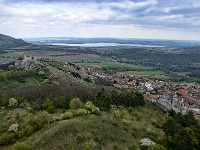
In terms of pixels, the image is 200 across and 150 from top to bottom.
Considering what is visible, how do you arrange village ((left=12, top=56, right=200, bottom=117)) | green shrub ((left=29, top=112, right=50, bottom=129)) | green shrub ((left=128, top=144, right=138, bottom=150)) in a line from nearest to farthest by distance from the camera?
green shrub ((left=128, top=144, right=138, bottom=150)) < green shrub ((left=29, top=112, right=50, bottom=129)) < village ((left=12, top=56, right=200, bottom=117))

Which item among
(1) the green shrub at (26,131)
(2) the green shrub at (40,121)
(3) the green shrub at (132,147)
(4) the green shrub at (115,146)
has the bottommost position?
(3) the green shrub at (132,147)

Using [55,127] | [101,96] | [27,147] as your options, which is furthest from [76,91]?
[27,147]

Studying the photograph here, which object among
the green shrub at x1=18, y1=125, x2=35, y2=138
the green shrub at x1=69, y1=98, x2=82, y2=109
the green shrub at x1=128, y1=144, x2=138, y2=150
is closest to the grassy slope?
the green shrub at x1=128, y1=144, x2=138, y2=150

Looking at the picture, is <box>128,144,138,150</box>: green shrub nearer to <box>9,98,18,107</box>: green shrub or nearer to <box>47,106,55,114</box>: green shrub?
<box>47,106,55,114</box>: green shrub

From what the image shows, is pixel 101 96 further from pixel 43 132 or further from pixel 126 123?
pixel 43 132

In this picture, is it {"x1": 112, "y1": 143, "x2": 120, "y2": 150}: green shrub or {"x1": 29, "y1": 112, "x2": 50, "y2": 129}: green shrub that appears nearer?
{"x1": 112, "y1": 143, "x2": 120, "y2": 150}: green shrub

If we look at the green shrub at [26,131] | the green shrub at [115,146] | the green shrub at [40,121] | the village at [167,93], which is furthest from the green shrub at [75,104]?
the village at [167,93]

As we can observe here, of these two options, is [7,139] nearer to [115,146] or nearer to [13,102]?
[115,146]

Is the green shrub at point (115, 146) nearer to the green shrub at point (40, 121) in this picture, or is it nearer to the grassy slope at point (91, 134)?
the grassy slope at point (91, 134)
